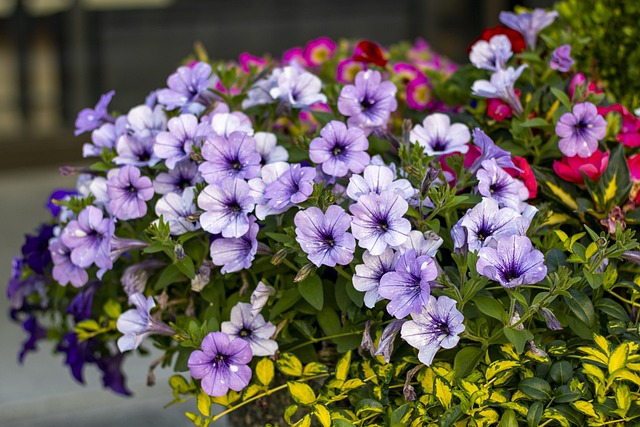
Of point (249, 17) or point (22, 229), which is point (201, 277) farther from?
point (249, 17)

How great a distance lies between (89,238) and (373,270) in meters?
0.50

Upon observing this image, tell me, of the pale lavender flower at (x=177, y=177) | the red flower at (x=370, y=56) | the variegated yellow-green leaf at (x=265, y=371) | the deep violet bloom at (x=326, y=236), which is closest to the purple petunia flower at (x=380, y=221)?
the deep violet bloom at (x=326, y=236)

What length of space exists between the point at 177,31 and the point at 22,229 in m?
1.80

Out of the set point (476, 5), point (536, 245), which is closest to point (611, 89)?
point (536, 245)

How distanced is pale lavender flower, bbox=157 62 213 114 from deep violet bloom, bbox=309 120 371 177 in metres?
0.30

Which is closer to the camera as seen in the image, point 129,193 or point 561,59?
point 129,193

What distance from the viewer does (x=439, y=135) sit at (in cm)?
150

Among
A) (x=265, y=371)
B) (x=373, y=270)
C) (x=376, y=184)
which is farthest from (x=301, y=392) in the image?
(x=376, y=184)

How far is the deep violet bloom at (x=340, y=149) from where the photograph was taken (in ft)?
4.55

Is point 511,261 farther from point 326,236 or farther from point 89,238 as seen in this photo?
point 89,238

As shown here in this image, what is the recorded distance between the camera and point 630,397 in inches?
49.2

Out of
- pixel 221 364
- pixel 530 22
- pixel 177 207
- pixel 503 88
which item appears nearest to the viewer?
pixel 221 364

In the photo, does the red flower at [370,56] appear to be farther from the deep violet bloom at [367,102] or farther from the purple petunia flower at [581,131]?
the purple petunia flower at [581,131]

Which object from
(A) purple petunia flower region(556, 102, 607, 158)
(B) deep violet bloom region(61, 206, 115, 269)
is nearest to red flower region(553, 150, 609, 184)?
(A) purple petunia flower region(556, 102, 607, 158)
